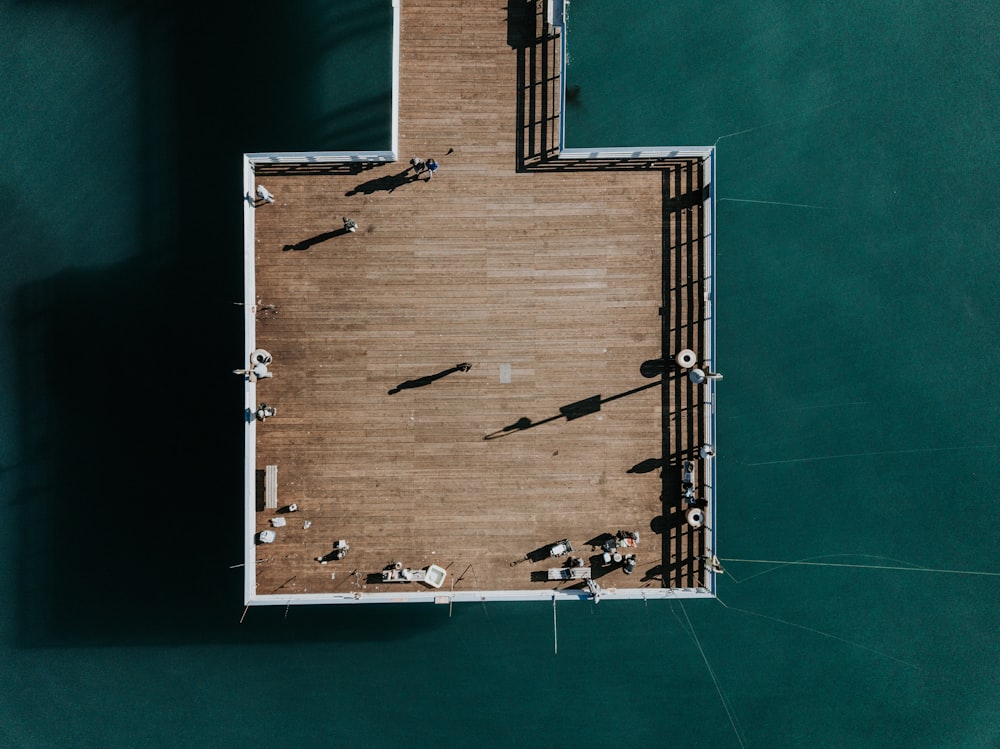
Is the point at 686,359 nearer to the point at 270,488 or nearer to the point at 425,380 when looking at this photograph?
the point at 425,380

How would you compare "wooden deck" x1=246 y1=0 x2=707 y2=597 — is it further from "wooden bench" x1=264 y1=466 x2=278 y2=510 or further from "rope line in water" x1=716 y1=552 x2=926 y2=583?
"rope line in water" x1=716 y1=552 x2=926 y2=583

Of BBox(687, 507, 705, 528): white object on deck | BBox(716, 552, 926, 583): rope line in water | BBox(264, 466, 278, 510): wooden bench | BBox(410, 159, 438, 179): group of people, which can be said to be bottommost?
BBox(716, 552, 926, 583): rope line in water

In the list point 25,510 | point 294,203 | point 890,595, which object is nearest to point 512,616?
point 890,595

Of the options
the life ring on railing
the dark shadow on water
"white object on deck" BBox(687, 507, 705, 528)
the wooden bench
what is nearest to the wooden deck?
the wooden bench

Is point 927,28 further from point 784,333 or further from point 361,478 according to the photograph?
point 361,478

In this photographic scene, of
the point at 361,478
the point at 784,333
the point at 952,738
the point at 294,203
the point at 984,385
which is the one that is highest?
the point at 294,203
